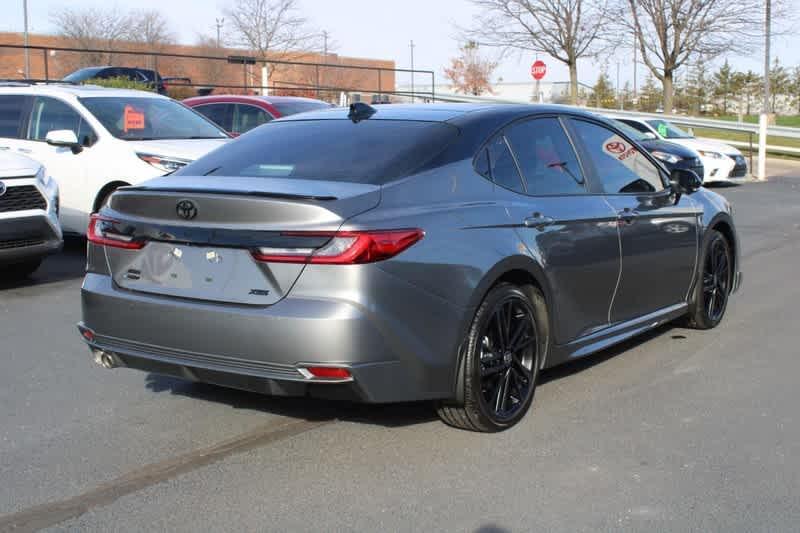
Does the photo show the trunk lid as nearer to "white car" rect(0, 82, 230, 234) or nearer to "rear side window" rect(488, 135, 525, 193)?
"rear side window" rect(488, 135, 525, 193)

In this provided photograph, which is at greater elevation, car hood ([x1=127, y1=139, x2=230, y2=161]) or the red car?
the red car

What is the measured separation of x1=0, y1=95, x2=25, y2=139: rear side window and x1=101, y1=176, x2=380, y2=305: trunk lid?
7382 mm

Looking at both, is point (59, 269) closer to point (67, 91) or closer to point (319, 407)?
point (67, 91)

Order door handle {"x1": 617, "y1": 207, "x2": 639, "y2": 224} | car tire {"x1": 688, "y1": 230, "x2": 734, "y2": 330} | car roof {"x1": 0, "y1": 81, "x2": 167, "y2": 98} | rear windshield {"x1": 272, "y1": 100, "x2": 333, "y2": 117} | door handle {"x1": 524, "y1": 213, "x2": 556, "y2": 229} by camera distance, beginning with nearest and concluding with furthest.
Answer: door handle {"x1": 524, "y1": 213, "x2": 556, "y2": 229} < door handle {"x1": 617, "y1": 207, "x2": 639, "y2": 224} < car tire {"x1": 688, "y1": 230, "x2": 734, "y2": 330} < car roof {"x1": 0, "y1": 81, "x2": 167, "y2": 98} < rear windshield {"x1": 272, "y1": 100, "x2": 333, "y2": 117}

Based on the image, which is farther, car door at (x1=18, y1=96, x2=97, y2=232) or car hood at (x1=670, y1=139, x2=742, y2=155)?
car hood at (x1=670, y1=139, x2=742, y2=155)

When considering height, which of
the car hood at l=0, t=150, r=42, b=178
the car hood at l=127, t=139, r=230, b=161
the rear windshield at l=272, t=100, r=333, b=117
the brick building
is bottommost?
the car hood at l=0, t=150, r=42, b=178

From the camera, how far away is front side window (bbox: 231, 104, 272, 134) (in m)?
15.3

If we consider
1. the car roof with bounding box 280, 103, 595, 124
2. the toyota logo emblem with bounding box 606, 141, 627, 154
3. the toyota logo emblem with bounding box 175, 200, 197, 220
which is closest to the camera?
the toyota logo emblem with bounding box 175, 200, 197, 220

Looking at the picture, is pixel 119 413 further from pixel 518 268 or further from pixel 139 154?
pixel 139 154

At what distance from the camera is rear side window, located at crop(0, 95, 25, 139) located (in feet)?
37.7

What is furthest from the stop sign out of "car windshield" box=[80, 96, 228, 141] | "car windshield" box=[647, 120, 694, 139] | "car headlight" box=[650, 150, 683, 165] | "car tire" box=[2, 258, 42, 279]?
"car tire" box=[2, 258, 42, 279]

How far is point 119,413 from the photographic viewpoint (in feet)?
17.2

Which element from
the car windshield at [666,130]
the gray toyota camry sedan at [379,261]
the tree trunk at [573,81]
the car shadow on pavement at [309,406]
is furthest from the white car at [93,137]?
the tree trunk at [573,81]

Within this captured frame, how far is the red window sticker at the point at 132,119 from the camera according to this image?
11195mm
